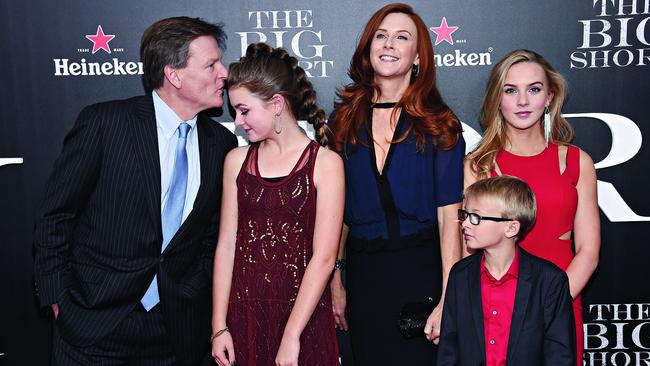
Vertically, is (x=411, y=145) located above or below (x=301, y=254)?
above

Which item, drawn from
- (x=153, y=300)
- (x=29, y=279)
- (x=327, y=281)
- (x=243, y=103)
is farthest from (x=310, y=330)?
(x=29, y=279)

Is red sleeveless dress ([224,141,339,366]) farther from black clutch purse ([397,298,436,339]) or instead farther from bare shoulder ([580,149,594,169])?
bare shoulder ([580,149,594,169])

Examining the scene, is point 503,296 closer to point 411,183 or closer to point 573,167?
point 411,183

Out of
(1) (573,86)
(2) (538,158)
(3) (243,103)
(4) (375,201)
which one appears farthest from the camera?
(1) (573,86)

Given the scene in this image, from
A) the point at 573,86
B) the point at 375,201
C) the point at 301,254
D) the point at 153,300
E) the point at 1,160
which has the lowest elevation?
the point at 153,300

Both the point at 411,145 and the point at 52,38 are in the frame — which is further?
the point at 52,38

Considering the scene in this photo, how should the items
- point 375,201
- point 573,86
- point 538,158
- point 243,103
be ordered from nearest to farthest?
point 243,103 → point 375,201 → point 538,158 → point 573,86

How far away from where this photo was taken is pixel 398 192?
2354 mm

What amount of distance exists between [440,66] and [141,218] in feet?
5.05

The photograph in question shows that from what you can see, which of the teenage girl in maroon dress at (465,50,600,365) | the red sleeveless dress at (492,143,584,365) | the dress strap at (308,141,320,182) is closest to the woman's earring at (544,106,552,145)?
the teenage girl in maroon dress at (465,50,600,365)

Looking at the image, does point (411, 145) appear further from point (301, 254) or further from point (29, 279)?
point (29, 279)

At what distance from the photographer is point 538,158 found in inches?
99.7

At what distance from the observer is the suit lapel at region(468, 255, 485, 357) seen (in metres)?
2.12

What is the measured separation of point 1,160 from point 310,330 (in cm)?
182
